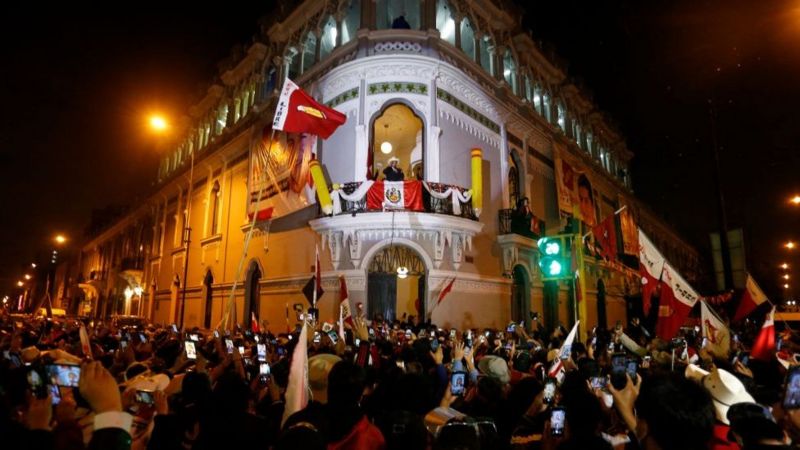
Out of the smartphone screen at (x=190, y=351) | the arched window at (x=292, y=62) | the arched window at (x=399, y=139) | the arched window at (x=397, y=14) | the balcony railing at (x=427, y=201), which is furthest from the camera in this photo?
the arched window at (x=292, y=62)

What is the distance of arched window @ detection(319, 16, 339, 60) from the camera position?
21.2 metres

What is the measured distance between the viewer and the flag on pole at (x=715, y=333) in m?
8.15

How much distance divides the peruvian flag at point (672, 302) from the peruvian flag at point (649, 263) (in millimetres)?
146

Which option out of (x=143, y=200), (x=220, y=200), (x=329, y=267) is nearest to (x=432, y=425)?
(x=329, y=267)

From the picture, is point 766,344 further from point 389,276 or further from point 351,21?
point 351,21

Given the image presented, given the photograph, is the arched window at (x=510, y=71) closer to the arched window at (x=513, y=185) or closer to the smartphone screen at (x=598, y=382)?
the arched window at (x=513, y=185)

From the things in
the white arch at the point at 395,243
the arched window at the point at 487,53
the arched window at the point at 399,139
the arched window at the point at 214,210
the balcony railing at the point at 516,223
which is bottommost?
the white arch at the point at 395,243

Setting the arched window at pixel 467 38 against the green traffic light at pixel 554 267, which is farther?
the arched window at pixel 467 38

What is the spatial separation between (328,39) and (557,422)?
70.9ft

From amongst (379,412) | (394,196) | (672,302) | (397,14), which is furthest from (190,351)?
(397,14)

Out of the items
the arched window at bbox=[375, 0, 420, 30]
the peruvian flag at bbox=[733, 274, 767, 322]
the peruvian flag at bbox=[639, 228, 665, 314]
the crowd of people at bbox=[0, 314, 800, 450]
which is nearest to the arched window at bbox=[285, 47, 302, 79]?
the arched window at bbox=[375, 0, 420, 30]

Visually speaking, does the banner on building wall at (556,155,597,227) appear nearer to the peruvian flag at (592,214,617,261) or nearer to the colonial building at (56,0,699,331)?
the colonial building at (56,0,699,331)

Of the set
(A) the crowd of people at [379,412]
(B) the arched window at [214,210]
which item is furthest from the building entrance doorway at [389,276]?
(B) the arched window at [214,210]

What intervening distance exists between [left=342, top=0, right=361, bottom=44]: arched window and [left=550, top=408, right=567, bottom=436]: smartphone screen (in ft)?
63.6
